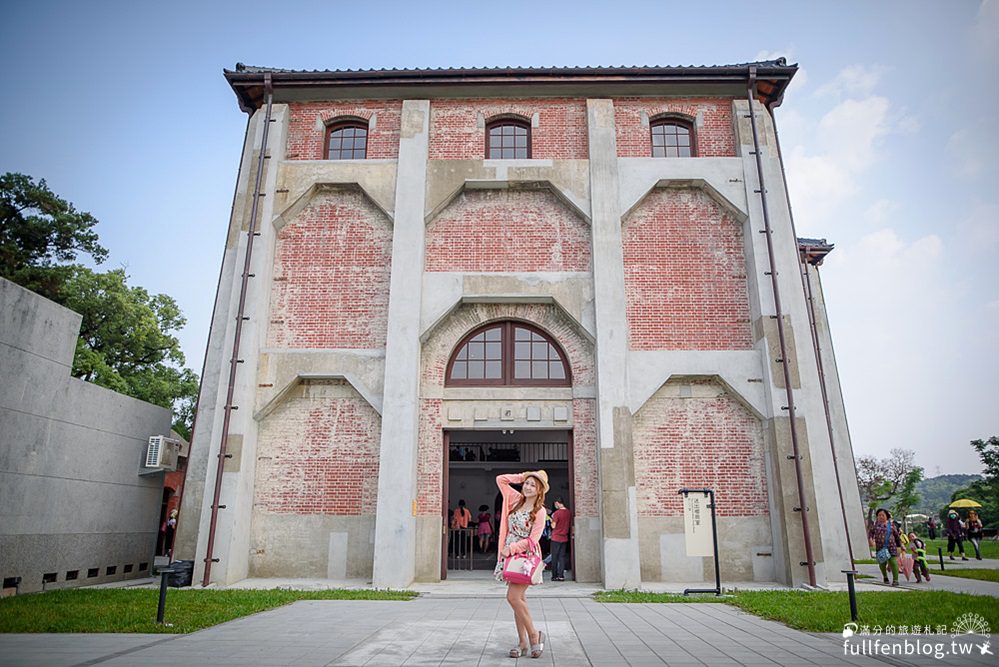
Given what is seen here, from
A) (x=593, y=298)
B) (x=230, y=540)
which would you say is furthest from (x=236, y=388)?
(x=593, y=298)

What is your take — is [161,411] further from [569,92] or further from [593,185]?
[569,92]

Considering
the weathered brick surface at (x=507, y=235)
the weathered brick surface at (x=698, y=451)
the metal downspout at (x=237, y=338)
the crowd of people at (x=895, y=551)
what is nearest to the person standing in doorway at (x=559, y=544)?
the weathered brick surface at (x=698, y=451)

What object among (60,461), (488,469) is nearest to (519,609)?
(60,461)

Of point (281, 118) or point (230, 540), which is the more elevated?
point (281, 118)

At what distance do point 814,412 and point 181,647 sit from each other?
11.7 m

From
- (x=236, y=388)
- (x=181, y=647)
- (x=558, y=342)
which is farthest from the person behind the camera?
(x=558, y=342)

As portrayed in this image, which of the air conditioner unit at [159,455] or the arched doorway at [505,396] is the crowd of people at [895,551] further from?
the air conditioner unit at [159,455]

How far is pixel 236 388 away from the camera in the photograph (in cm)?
1314

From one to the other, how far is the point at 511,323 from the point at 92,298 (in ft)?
60.3

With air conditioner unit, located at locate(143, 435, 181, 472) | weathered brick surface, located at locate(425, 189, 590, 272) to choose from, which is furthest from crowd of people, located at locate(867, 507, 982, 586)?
air conditioner unit, located at locate(143, 435, 181, 472)

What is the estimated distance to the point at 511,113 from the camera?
1541 centimetres

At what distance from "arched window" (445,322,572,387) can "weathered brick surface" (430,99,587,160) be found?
169 inches

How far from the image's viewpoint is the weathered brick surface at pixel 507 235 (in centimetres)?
1433

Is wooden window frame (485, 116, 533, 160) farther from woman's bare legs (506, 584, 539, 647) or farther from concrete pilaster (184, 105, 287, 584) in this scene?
woman's bare legs (506, 584, 539, 647)
